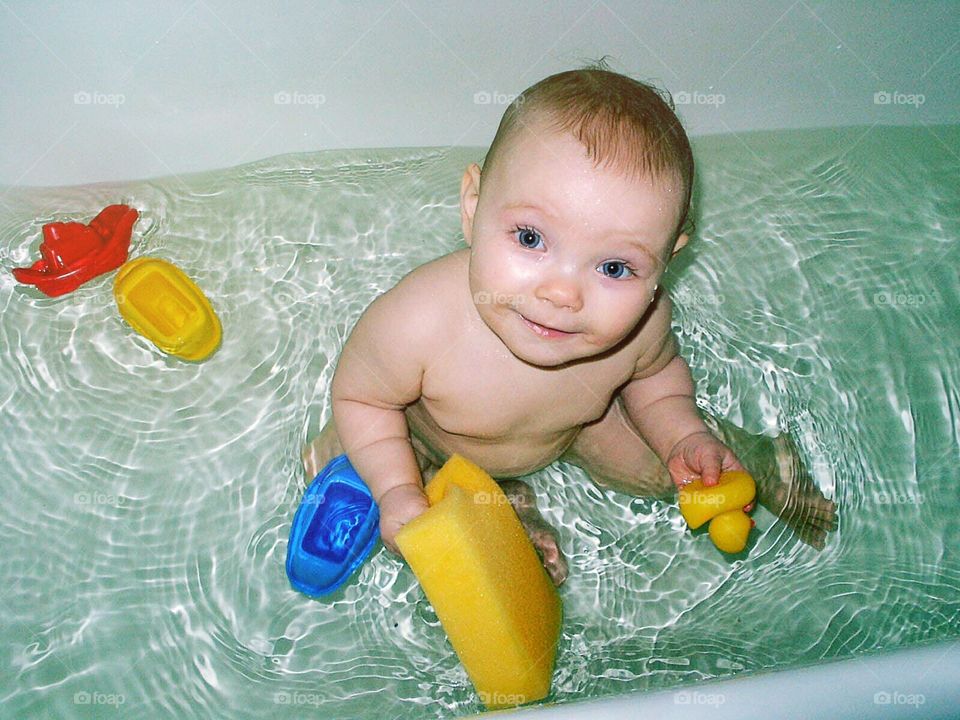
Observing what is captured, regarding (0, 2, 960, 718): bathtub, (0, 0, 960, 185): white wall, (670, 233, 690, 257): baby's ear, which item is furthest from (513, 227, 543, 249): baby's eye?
(0, 0, 960, 185): white wall

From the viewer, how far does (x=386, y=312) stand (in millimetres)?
902

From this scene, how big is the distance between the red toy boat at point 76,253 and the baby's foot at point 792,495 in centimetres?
92

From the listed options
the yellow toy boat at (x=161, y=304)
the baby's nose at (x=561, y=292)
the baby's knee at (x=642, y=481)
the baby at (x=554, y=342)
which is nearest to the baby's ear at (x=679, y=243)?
the baby at (x=554, y=342)

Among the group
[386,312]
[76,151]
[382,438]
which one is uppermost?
[76,151]

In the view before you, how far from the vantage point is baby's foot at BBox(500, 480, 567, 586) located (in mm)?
1087

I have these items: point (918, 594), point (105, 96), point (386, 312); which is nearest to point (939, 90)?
point (918, 594)

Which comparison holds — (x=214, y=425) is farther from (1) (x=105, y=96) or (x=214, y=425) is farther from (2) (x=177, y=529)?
(1) (x=105, y=96)

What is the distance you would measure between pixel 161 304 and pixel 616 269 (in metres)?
0.63

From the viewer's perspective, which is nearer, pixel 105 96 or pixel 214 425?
pixel 214 425

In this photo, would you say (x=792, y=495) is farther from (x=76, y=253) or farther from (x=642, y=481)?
(x=76, y=253)

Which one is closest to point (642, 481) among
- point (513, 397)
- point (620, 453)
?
point (620, 453)

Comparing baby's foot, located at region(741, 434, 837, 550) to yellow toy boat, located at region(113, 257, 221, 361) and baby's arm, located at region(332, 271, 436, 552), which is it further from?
yellow toy boat, located at region(113, 257, 221, 361)

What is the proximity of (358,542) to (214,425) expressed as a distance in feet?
1.09

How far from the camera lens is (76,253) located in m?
1.18
